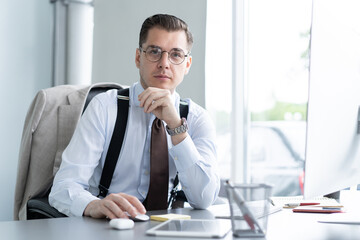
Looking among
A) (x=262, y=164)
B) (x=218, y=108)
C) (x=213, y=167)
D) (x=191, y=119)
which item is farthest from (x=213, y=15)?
(x=213, y=167)

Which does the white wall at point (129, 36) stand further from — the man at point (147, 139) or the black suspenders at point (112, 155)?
the black suspenders at point (112, 155)

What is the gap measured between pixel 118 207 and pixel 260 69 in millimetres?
2266

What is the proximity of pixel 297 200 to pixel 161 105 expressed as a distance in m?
0.58

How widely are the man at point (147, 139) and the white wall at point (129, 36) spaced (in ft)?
3.88

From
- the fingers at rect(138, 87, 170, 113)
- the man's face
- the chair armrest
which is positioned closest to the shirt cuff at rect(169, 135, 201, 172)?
the fingers at rect(138, 87, 170, 113)

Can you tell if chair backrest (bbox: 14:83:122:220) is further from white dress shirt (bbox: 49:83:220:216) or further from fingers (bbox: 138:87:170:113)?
fingers (bbox: 138:87:170:113)

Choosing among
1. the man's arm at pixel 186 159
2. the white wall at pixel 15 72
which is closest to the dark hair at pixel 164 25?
the man's arm at pixel 186 159

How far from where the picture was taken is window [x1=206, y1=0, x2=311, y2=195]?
3.10m

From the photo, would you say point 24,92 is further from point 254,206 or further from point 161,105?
point 254,206

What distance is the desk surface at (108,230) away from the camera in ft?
2.99

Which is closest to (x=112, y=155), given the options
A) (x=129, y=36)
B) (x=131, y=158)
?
(x=131, y=158)

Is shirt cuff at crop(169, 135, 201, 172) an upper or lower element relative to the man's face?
lower

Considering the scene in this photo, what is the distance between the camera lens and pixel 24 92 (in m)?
3.45

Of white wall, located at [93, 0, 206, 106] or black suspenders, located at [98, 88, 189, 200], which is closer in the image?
black suspenders, located at [98, 88, 189, 200]
